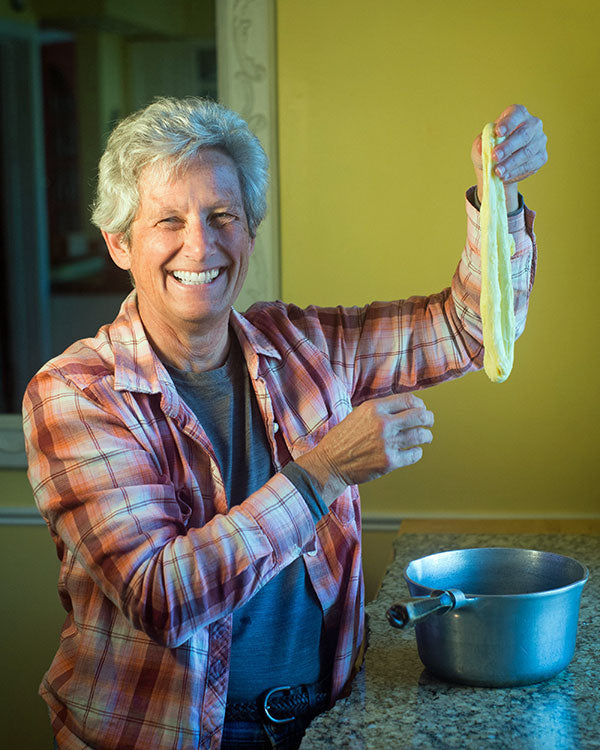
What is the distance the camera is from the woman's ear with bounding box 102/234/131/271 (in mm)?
1363

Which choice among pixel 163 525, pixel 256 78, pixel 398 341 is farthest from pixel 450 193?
pixel 163 525

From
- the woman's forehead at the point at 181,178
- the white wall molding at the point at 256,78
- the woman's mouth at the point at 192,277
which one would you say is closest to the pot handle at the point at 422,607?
the woman's mouth at the point at 192,277

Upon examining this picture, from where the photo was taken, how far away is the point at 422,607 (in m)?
1.00

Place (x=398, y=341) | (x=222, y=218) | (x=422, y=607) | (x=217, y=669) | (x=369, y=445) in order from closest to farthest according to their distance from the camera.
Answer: (x=422, y=607) < (x=369, y=445) < (x=217, y=669) < (x=222, y=218) < (x=398, y=341)

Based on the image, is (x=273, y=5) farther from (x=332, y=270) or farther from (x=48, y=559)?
(x=48, y=559)

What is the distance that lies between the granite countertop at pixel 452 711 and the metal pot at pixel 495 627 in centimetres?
3

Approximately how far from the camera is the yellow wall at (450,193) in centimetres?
203

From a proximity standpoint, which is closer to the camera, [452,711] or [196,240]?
[452,711]

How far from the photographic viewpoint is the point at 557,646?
1059mm

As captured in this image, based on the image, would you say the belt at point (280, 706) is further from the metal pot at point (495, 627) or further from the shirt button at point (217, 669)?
the metal pot at point (495, 627)

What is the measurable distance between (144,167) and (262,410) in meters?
0.41

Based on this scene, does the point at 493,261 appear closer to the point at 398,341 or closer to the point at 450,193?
the point at 398,341

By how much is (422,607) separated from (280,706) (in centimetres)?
39

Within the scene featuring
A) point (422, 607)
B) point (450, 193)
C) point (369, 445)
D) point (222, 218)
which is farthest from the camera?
point (450, 193)
